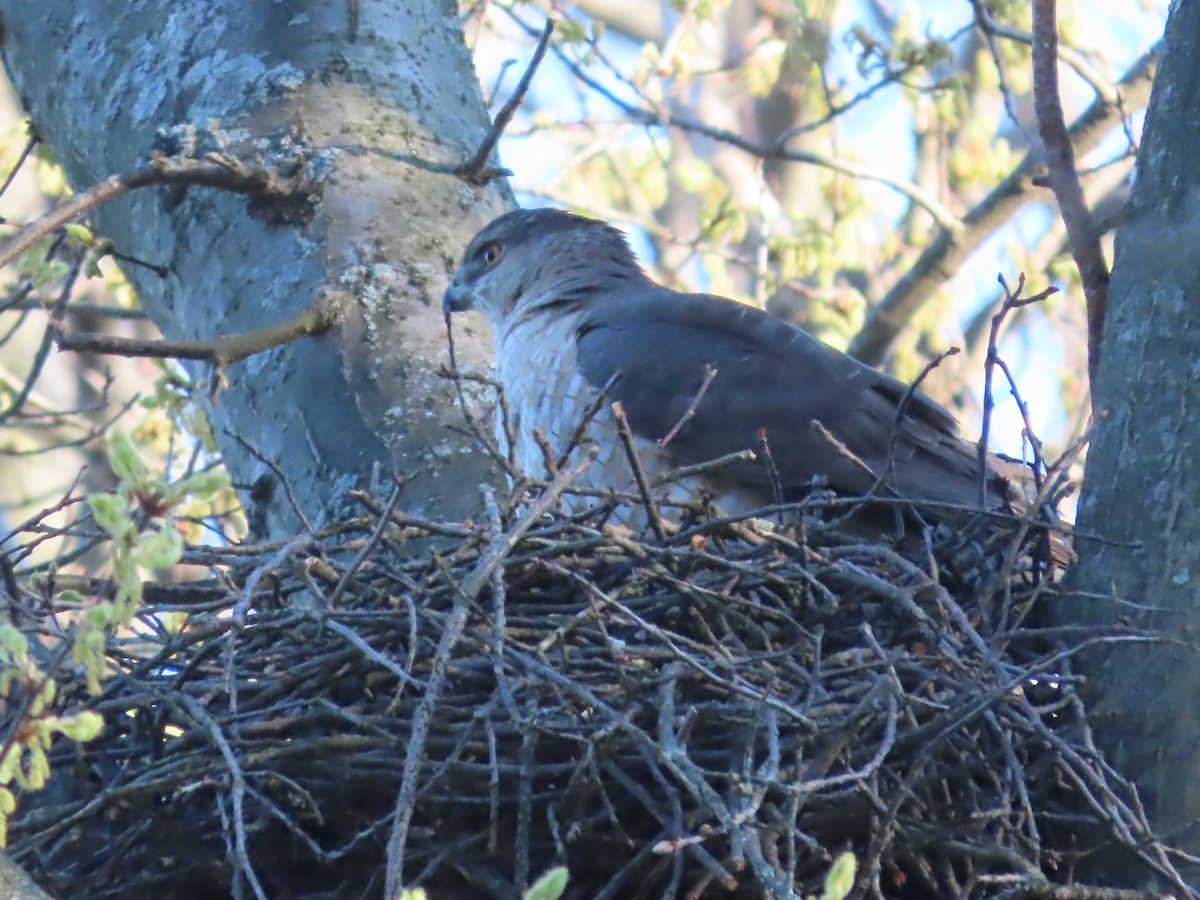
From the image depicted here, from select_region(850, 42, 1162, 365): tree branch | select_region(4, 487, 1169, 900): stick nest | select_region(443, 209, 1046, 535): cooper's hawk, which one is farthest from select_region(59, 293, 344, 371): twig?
select_region(850, 42, 1162, 365): tree branch

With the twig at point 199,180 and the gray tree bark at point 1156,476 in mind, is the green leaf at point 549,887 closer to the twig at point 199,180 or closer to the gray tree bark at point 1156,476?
the gray tree bark at point 1156,476

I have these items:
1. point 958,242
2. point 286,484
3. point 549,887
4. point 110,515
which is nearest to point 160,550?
point 110,515

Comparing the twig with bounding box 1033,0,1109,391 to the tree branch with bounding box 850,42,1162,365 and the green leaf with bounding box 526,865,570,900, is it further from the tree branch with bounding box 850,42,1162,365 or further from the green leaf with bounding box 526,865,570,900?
the tree branch with bounding box 850,42,1162,365

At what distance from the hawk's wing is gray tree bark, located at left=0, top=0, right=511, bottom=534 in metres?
0.47

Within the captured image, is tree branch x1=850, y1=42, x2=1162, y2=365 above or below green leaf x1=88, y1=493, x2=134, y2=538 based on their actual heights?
above

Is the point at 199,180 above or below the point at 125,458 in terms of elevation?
above

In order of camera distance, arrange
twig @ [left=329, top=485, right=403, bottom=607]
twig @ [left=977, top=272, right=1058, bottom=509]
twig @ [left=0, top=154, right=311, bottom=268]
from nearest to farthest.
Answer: twig @ [left=329, top=485, right=403, bottom=607] → twig @ [left=977, top=272, right=1058, bottom=509] → twig @ [left=0, top=154, right=311, bottom=268]

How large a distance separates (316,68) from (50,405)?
13.6 feet

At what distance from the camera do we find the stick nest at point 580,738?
96.2 inches

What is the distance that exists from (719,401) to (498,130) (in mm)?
910

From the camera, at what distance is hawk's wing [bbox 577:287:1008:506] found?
3.90 meters

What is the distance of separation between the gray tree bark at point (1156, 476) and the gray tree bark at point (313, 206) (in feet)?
4.81

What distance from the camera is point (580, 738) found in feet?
8.00

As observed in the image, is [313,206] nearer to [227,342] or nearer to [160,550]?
[227,342]
